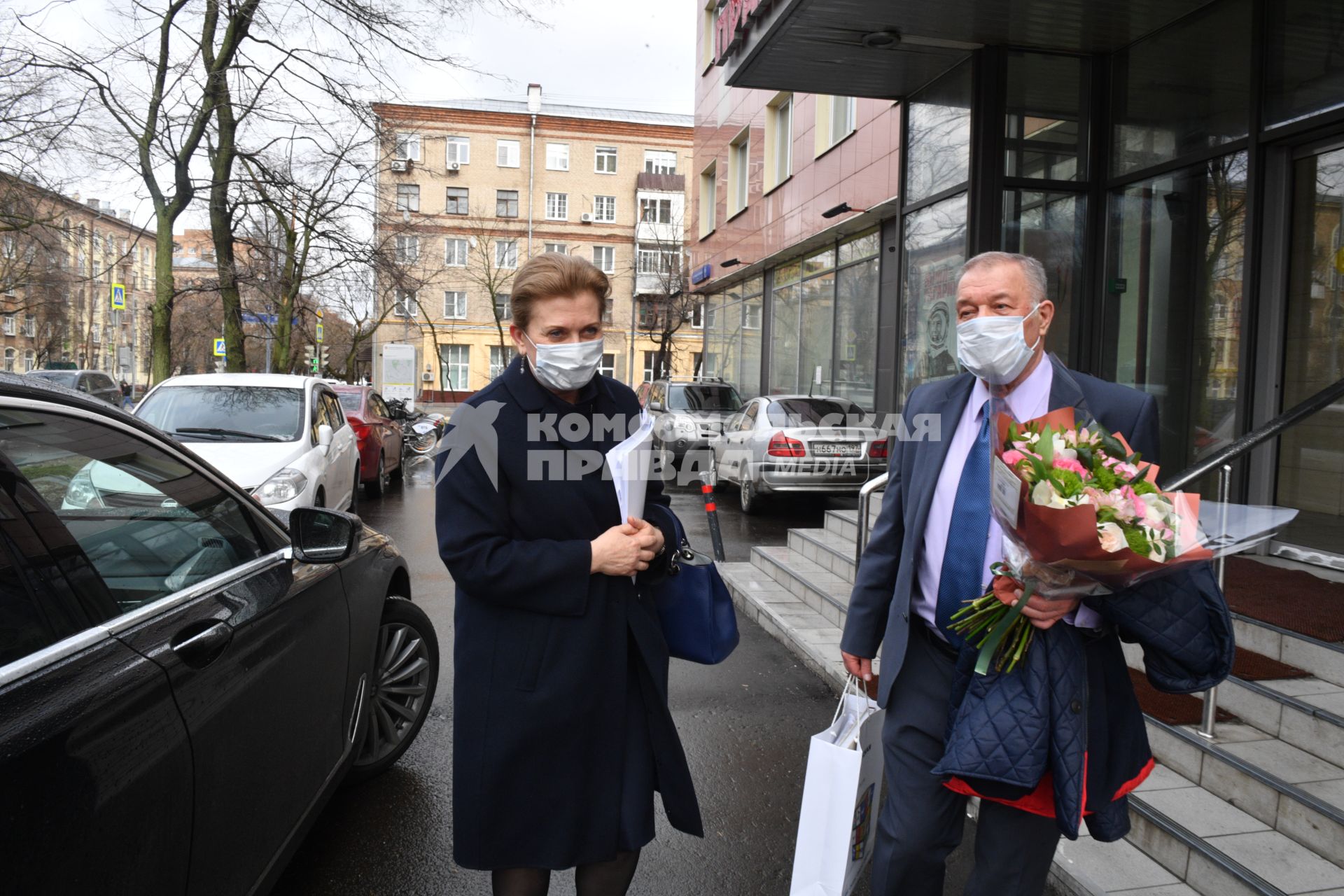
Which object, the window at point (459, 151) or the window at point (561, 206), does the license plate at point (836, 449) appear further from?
the window at point (459, 151)

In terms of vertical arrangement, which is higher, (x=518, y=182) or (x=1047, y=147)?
(x=518, y=182)

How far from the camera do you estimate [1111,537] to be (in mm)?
1772

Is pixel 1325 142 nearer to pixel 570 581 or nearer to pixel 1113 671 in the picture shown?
pixel 1113 671

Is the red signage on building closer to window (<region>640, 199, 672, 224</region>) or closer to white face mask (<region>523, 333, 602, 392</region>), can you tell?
white face mask (<region>523, 333, 602, 392</region>)

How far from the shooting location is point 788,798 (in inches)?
156

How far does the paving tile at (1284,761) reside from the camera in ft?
11.0

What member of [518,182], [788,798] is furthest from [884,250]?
[518,182]

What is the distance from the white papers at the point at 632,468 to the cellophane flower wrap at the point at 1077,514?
0.78 metres

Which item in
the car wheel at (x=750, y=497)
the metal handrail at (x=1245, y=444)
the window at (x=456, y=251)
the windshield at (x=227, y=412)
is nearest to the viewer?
the metal handrail at (x=1245, y=444)

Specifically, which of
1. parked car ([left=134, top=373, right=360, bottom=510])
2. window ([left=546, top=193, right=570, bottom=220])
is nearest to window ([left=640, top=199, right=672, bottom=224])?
window ([left=546, top=193, right=570, bottom=220])

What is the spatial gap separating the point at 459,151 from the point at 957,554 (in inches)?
2266

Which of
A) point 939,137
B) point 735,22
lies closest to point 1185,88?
point 939,137

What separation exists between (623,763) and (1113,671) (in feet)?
3.89

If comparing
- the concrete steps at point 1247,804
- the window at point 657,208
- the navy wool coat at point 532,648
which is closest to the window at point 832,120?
the concrete steps at point 1247,804
